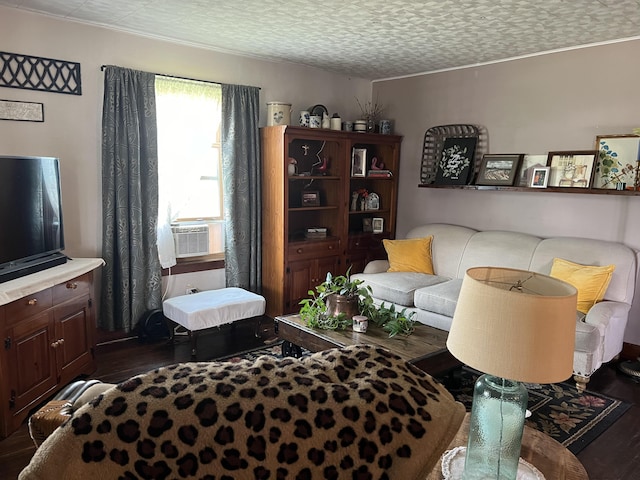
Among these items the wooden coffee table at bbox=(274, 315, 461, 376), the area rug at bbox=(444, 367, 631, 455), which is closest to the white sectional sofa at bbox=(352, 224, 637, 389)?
the area rug at bbox=(444, 367, 631, 455)

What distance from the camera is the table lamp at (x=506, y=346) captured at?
3.66 ft

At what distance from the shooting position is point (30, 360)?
2.73 m

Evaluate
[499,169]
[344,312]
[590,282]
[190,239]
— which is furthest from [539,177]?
[190,239]

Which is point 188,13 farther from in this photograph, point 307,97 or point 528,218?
point 528,218

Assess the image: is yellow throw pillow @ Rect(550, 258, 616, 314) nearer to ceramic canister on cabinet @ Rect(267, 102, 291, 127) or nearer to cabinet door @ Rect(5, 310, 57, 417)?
ceramic canister on cabinet @ Rect(267, 102, 291, 127)

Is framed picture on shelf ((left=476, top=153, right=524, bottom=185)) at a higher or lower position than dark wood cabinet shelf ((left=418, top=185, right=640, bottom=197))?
higher

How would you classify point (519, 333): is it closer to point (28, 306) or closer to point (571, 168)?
point (28, 306)

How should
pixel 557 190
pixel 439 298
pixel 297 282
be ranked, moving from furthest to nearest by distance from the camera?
1. pixel 297 282
2. pixel 557 190
3. pixel 439 298

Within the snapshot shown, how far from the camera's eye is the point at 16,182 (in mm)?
2902

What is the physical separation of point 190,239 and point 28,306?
1.73 metres

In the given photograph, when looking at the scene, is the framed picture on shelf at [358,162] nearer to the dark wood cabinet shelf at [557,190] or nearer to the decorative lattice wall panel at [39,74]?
the dark wood cabinet shelf at [557,190]

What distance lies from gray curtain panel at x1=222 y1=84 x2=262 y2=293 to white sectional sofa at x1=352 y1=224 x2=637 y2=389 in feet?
3.62

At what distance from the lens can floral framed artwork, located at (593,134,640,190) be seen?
3658mm

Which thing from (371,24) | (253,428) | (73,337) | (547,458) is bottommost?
(73,337)
